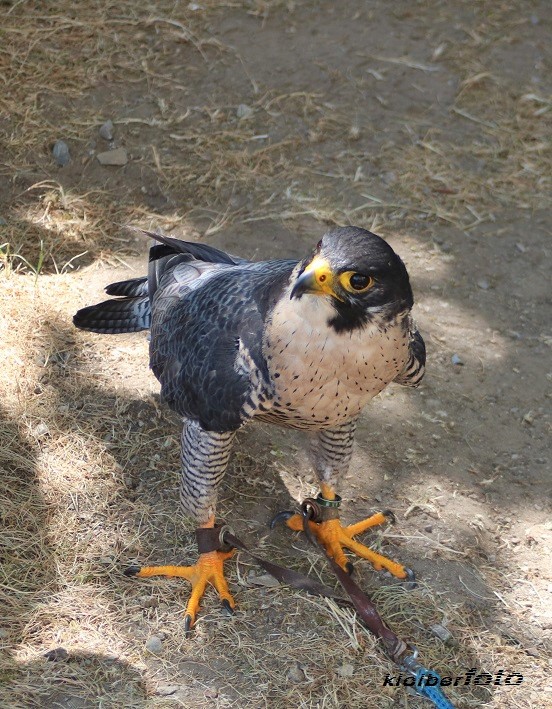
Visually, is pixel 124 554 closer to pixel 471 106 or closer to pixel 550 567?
pixel 550 567

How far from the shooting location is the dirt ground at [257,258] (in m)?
3.56

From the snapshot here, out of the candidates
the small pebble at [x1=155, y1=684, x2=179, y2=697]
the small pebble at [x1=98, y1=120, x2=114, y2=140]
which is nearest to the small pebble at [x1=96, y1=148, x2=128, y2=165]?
the small pebble at [x1=98, y1=120, x2=114, y2=140]

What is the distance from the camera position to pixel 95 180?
607 cm

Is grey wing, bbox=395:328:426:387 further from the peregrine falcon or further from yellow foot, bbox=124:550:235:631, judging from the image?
yellow foot, bbox=124:550:235:631

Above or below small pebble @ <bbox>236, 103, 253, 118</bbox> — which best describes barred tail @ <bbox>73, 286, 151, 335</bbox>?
below

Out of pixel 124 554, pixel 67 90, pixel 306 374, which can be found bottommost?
pixel 124 554

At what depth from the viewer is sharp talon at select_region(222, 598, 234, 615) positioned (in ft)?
12.2

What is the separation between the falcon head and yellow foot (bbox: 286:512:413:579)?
4.53 feet

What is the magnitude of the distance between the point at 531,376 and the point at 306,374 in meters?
2.36

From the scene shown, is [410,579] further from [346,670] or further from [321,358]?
[321,358]

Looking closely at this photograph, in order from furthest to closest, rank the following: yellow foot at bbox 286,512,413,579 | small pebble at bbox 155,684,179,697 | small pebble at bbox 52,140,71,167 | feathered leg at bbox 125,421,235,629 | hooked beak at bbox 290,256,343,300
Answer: small pebble at bbox 52,140,71,167
yellow foot at bbox 286,512,413,579
feathered leg at bbox 125,421,235,629
small pebble at bbox 155,684,179,697
hooked beak at bbox 290,256,343,300

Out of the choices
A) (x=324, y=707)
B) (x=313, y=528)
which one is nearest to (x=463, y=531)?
(x=313, y=528)

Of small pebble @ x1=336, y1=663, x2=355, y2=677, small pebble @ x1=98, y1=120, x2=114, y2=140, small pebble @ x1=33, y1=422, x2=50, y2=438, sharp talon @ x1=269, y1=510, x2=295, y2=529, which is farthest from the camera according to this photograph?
small pebble @ x1=98, y1=120, x2=114, y2=140

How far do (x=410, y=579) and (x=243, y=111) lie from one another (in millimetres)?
4072
